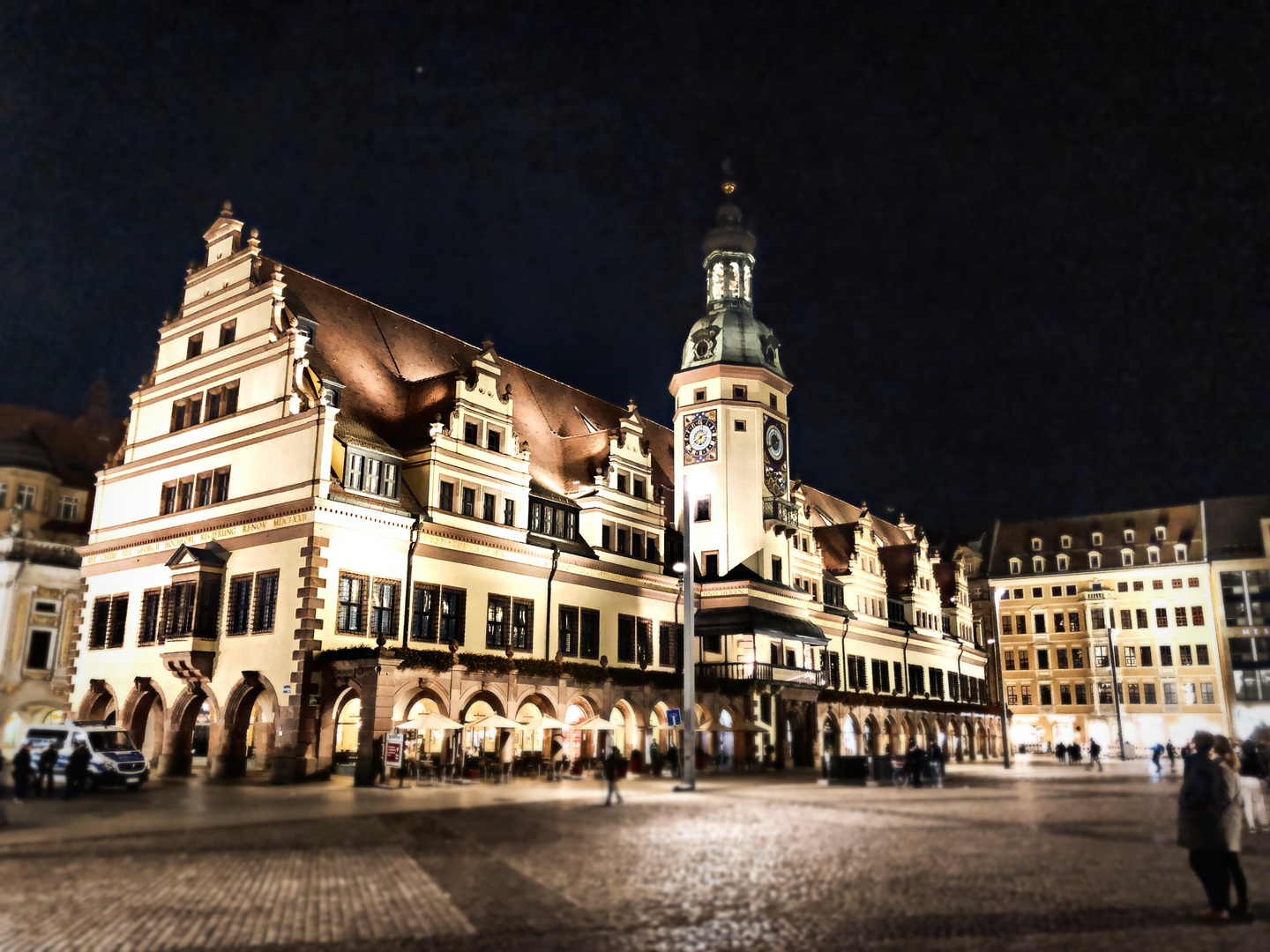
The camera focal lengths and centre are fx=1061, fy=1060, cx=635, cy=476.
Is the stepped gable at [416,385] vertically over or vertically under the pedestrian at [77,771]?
over

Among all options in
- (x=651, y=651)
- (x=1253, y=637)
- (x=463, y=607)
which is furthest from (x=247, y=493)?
(x=1253, y=637)

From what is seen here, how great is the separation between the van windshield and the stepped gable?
45.0 ft

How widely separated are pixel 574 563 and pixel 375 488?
1065 cm

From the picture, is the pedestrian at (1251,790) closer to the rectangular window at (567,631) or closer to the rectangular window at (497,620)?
the rectangular window at (497,620)

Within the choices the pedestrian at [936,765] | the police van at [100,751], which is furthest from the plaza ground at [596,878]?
the pedestrian at [936,765]

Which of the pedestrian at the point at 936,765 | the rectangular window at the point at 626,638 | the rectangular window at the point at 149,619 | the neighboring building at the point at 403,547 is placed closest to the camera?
the neighboring building at the point at 403,547

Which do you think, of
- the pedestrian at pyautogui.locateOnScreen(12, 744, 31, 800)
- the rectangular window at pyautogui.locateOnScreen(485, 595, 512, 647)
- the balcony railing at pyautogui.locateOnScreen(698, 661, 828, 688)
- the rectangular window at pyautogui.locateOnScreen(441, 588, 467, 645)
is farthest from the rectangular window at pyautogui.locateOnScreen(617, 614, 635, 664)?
the pedestrian at pyautogui.locateOnScreen(12, 744, 31, 800)

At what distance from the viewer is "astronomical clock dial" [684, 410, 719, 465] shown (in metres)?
57.6

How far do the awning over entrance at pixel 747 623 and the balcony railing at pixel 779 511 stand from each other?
16.8 feet

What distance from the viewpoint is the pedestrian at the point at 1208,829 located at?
11750mm

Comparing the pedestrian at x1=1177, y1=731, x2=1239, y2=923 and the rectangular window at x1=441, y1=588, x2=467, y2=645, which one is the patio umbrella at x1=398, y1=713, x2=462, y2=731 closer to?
the rectangular window at x1=441, y1=588, x2=467, y2=645

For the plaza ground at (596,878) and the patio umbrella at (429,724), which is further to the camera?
the patio umbrella at (429,724)

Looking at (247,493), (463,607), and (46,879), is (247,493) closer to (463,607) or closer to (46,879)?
(463,607)

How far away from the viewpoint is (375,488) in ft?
127
